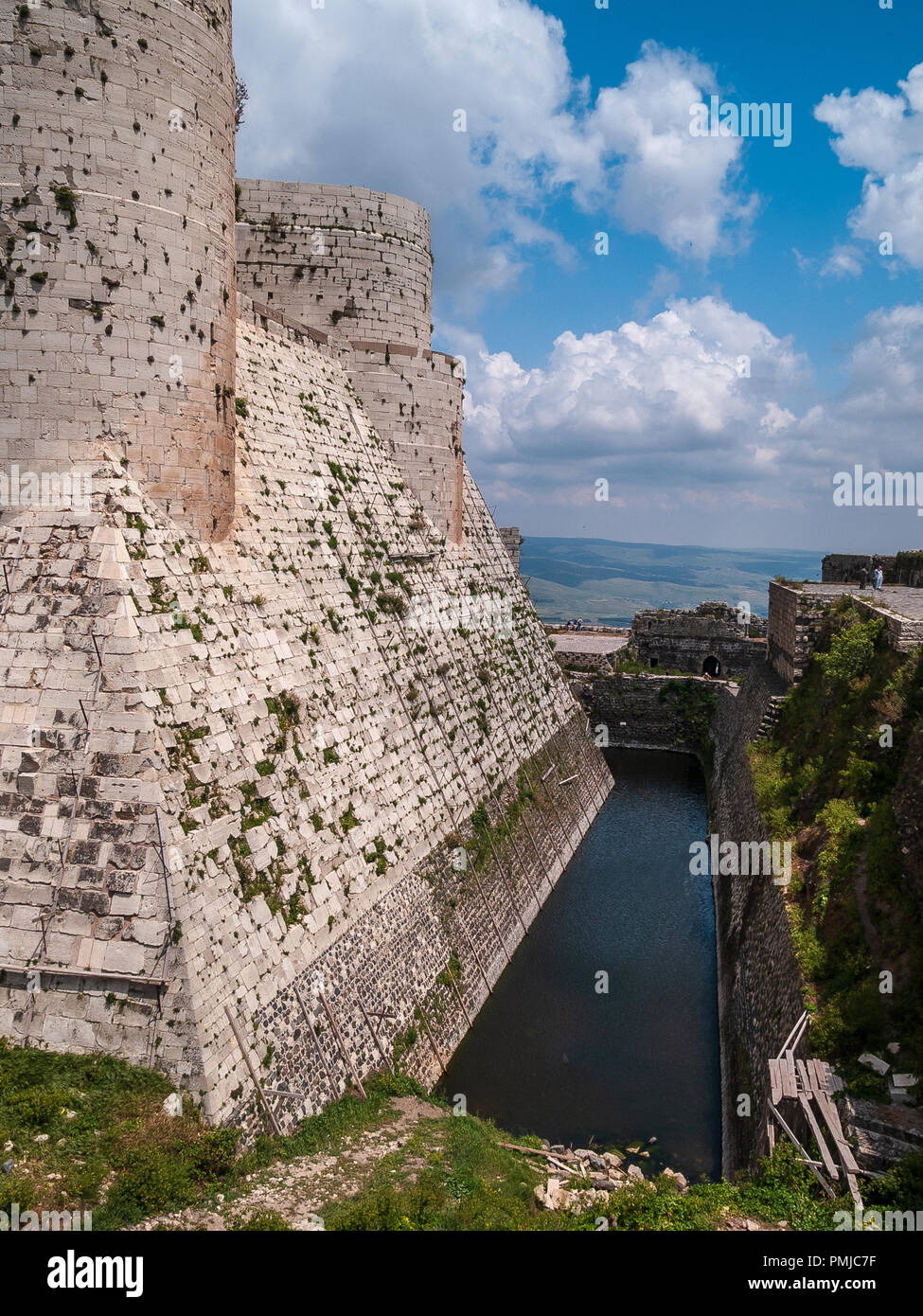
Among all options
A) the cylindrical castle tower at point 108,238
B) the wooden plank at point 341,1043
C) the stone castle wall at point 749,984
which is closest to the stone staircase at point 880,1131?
the stone castle wall at point 749,984

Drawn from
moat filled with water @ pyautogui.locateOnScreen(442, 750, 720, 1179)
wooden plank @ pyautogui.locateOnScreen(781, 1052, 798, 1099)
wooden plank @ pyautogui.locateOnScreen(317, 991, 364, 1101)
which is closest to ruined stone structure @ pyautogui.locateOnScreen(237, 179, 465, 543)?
moat filled with water @ pyautogui.locateOnScreen(442, 750, 720, 1179)

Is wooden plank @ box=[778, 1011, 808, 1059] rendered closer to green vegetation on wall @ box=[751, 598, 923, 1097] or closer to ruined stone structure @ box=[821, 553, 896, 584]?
green vegetation on wall @ box=[751, 598, 923, 1097]

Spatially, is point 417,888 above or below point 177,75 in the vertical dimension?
below

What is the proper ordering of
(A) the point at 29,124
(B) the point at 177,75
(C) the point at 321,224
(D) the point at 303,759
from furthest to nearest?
(C) the point at 321,224 < (D) the point at 303,759 < (B) the point at 177,75 < (A) the point at 29,124

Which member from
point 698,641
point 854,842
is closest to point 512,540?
point 698,641

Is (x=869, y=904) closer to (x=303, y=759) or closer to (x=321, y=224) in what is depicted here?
(x=303, y=759)

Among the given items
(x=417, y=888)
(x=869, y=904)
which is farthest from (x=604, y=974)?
(x=869, y=904)

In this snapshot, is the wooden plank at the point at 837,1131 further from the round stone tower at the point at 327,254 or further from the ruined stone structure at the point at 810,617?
the round stone tower at the point at 327,254
